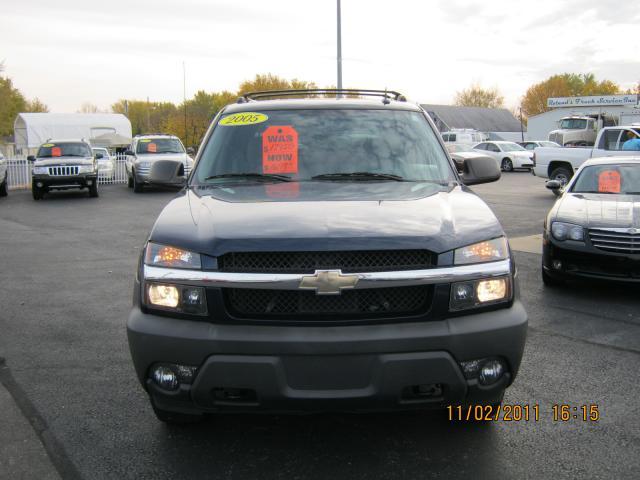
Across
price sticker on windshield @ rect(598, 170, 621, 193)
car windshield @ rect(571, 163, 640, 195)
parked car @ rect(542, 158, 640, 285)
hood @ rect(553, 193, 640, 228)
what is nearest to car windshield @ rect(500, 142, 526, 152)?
car windshield @ rect(571, 163, 640, 195)

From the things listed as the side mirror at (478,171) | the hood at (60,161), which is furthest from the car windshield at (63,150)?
the side mirror at (478,171)

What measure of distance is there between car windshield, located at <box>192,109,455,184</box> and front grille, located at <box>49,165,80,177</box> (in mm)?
16903

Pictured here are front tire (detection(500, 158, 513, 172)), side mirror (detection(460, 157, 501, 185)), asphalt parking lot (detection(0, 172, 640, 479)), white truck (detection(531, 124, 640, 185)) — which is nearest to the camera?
asphalt parking lot (detection(0, 172, 640, 479))

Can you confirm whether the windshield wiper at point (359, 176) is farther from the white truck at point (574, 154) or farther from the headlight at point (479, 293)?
the white truck at point (574, 154)

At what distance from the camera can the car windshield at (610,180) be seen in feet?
25.2

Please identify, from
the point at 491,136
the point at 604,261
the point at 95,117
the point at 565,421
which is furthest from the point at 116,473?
the point at 491,136

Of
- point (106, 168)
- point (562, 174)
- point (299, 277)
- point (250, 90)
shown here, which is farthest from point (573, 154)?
point (250, 90)

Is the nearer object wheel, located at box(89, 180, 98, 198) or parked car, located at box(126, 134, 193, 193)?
wheel, located at box(89, 180, 98, 198)

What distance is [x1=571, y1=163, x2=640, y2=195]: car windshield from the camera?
7672mm

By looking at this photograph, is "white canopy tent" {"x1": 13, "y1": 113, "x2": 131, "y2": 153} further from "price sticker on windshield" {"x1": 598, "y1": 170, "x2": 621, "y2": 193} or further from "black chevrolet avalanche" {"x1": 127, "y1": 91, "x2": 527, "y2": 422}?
"black chevrolet avalanche" {"x1": 127, "y1": 91, "x2": 527, "y2": 422}

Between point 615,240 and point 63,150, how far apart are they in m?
18.3

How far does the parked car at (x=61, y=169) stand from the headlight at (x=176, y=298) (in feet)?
60.0

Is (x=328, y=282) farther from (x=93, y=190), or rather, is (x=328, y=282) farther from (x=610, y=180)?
(x=93, y=190)

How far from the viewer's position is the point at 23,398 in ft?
12.9
